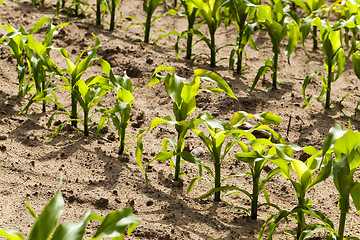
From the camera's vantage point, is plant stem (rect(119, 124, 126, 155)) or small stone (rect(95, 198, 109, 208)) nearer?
small stone (rect(95, 198, 109, 208))

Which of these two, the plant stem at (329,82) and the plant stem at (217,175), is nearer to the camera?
the plant stem at (217,175)

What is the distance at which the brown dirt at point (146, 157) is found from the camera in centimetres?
277

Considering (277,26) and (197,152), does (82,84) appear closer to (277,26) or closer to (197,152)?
(197,152)

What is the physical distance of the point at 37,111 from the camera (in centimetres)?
375

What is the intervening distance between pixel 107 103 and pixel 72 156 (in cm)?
84

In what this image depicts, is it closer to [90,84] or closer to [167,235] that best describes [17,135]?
[90,84]

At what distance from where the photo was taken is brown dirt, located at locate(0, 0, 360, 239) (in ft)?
9.09

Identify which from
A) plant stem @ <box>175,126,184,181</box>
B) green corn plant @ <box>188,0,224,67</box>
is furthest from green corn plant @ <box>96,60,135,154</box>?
green corn plant @ <box>188,0,224,67</box>

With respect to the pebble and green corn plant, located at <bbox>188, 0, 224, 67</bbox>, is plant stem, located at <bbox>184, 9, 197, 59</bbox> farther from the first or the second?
the pebble

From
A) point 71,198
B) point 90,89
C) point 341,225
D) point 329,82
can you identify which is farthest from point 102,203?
point 329,82

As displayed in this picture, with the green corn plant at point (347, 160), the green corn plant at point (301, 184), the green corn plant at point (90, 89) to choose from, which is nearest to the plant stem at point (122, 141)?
the green corn plant at point (90, 89)

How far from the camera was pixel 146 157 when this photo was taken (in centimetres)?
337

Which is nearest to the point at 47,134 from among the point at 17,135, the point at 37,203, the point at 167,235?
the point at 17,135

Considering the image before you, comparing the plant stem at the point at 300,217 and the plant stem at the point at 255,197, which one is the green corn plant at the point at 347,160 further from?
the plant stem at the point at 255,197
